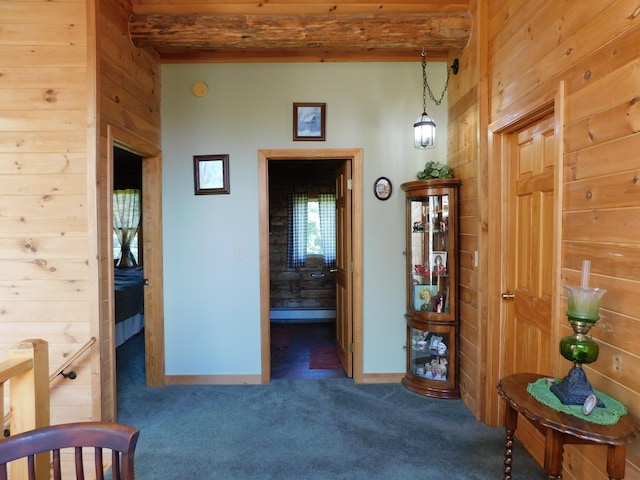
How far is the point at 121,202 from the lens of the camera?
589 cm

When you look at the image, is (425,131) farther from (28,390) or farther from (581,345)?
(28,390)

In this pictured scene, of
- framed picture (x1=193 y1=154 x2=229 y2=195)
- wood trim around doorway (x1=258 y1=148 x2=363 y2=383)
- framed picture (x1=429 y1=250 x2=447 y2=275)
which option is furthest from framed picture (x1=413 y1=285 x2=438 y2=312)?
framed picture (x1=193 y1=154 x2=229 y2=195)

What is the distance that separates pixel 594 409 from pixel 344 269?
244 centimetres

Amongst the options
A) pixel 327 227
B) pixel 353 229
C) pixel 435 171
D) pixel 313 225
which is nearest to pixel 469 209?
pixel 435 171

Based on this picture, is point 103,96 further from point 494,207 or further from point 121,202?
point 121,202

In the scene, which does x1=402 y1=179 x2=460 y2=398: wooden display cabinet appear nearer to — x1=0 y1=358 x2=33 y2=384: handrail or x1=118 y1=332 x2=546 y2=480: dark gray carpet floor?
x1=118 y1=332 x2=546 y2=480: dark gray carpet floor

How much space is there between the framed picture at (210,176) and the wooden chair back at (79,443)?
8.02ft

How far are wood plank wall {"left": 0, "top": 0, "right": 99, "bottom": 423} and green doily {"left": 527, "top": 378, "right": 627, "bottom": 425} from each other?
2422 mm

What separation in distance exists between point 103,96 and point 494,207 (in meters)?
2.67

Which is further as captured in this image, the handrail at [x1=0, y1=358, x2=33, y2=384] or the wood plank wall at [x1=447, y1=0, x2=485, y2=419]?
the wood plank wall at [x1=447, y1=0, x2=485, y2=419]

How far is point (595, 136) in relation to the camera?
1.58 metres

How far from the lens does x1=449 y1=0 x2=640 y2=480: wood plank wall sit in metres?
1.40

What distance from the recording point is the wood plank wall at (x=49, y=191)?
2248 mm

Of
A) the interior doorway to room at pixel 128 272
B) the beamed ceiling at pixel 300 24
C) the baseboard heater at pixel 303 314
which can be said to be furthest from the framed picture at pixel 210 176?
the baseboard heater at pixel 303 314
